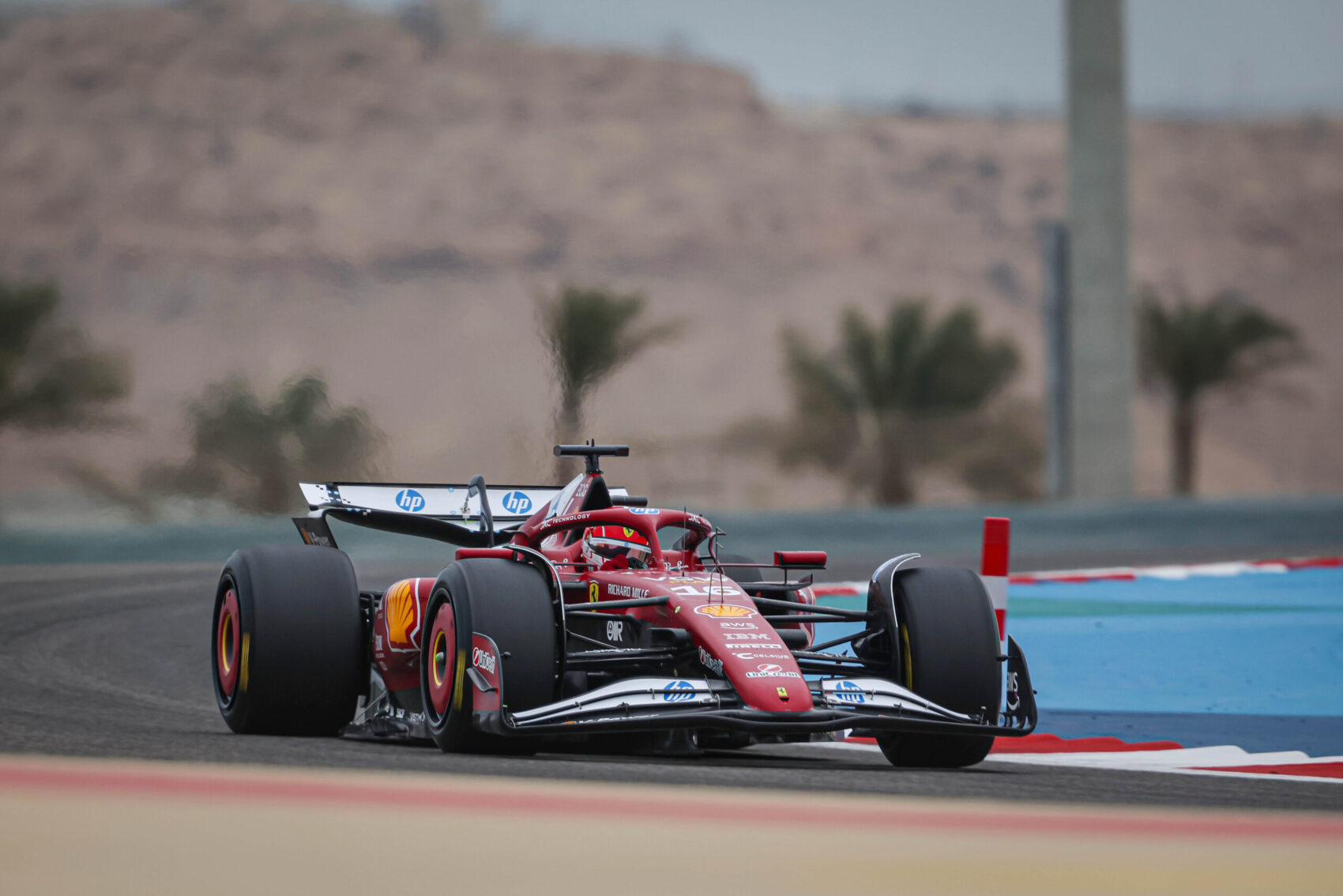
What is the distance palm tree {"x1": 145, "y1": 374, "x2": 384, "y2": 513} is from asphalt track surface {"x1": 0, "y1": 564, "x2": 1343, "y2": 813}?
454 centimetres

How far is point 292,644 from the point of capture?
371 inches

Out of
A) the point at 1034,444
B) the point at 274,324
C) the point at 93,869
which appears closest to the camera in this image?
the point at 93,869

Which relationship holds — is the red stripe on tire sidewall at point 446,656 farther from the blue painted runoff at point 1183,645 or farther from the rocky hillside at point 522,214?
the rocky hillside at point 522,214

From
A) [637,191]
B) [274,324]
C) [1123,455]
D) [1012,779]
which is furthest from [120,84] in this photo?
[1012,779]

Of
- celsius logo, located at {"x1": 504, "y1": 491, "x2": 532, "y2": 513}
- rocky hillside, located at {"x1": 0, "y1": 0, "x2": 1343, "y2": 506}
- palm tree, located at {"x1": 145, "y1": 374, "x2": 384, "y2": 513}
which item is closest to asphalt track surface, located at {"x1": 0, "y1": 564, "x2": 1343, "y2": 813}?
celsius logo, located at {"x1": 504, "y1": 491, "x2": 532, "y2": 513}

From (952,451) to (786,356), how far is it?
5.72 m

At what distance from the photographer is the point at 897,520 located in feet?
79.7

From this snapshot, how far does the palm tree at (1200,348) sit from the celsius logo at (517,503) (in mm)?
40289

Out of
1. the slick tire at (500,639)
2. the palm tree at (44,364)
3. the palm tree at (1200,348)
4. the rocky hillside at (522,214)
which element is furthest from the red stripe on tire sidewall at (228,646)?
the rocky hillside at (522,214)

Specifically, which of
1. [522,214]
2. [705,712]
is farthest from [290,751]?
[522,214]

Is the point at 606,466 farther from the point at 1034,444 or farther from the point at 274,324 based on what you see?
the point at 274,324

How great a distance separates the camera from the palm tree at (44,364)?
35500 millimetres

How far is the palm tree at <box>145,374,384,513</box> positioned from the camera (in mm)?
18875

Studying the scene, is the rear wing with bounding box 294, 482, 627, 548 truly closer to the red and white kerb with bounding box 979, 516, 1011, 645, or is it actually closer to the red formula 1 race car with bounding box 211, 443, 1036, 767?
the red formula 1 race car with bounding box 211, 443, 1036, 767
